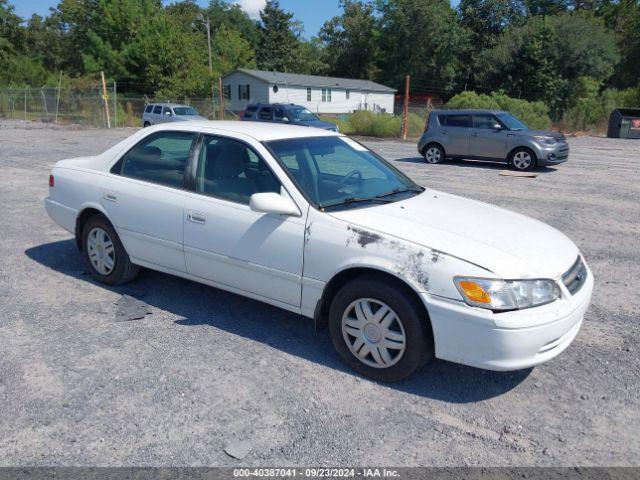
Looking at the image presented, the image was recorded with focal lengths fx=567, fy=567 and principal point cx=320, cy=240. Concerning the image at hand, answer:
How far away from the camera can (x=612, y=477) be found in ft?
9.21

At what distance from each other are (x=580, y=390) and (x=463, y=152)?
13.1 m

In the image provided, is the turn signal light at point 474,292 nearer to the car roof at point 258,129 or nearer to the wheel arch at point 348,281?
the wheel arch at point 348,281

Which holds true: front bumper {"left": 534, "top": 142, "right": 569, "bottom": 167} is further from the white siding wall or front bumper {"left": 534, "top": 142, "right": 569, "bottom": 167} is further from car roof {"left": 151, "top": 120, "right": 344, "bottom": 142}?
the white siding wall

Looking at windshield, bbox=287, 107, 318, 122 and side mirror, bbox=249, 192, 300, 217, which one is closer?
side mirror, bbox=249, 192, 300, 217

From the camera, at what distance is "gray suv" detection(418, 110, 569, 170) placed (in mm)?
14828

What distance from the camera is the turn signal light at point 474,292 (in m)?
3.24

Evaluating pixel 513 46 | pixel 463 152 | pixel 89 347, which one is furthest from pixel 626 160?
pixel 513 46

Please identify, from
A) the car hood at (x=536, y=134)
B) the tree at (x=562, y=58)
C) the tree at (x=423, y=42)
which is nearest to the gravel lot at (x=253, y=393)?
the car hood at (x=536, y=134)

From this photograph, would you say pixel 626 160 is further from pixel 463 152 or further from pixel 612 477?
pixel 612 477

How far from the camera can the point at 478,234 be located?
12.1 ft

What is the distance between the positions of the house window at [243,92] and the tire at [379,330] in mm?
51666

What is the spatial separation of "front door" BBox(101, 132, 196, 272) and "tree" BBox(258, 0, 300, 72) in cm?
7608


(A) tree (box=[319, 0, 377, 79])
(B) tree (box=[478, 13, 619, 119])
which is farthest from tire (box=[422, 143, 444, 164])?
(A) tree (box=[319, 0, 377, 79])

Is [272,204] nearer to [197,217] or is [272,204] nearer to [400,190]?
[197,217]
